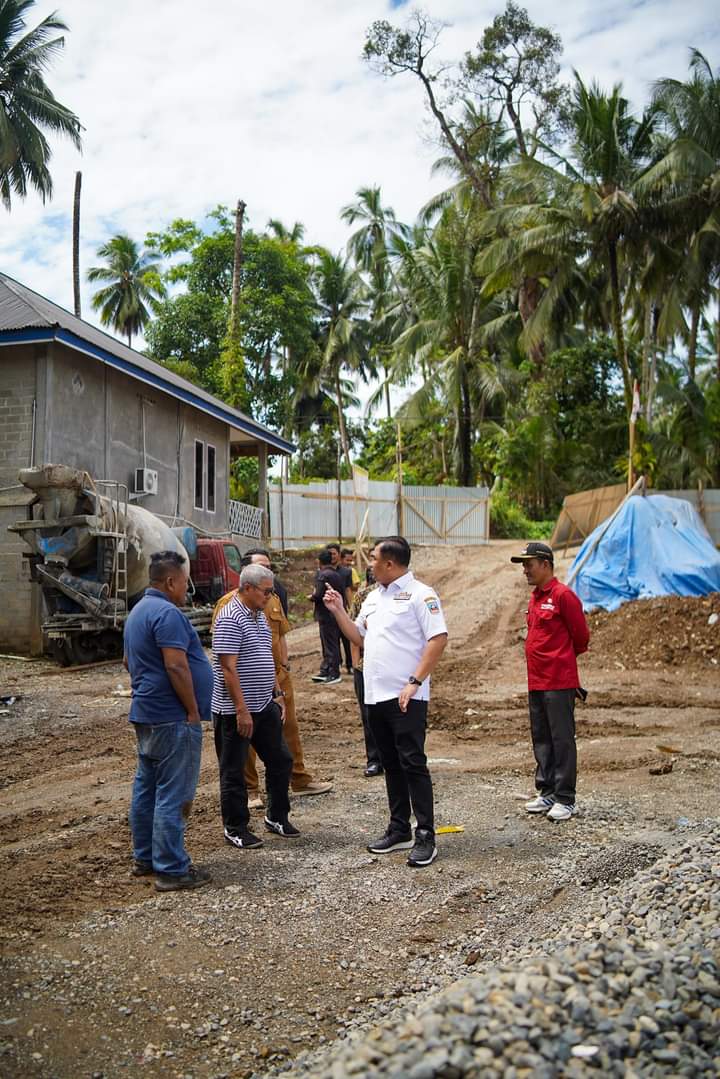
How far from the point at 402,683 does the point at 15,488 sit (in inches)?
482

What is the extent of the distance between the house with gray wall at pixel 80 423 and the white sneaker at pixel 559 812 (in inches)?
430

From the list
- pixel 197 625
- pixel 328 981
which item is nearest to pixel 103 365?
pixel 197 625

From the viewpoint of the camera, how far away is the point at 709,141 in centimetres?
2945

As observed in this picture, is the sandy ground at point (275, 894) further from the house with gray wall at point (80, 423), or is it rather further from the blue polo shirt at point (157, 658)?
the house with gray wall at point (80, 423)

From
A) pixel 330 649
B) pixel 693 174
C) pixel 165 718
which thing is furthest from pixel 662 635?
pixel 693 174

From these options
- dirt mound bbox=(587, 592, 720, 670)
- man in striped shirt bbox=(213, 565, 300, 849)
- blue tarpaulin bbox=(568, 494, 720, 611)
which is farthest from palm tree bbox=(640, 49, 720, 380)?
man in striped shirt bbox=(213, 565, 300, 849)

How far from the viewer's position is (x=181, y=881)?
499cm

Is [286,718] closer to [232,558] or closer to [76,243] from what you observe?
[232,558]

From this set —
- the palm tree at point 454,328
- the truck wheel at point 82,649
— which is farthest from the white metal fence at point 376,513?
the truck wheel at point 82,649

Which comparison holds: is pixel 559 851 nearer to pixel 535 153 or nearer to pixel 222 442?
pixel 222 442

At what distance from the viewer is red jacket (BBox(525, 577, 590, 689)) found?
20.6 ft

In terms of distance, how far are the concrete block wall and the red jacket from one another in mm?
11355

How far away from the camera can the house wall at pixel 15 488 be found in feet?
51.3

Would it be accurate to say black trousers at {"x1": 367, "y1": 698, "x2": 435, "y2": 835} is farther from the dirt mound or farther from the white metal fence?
the white metal fence
